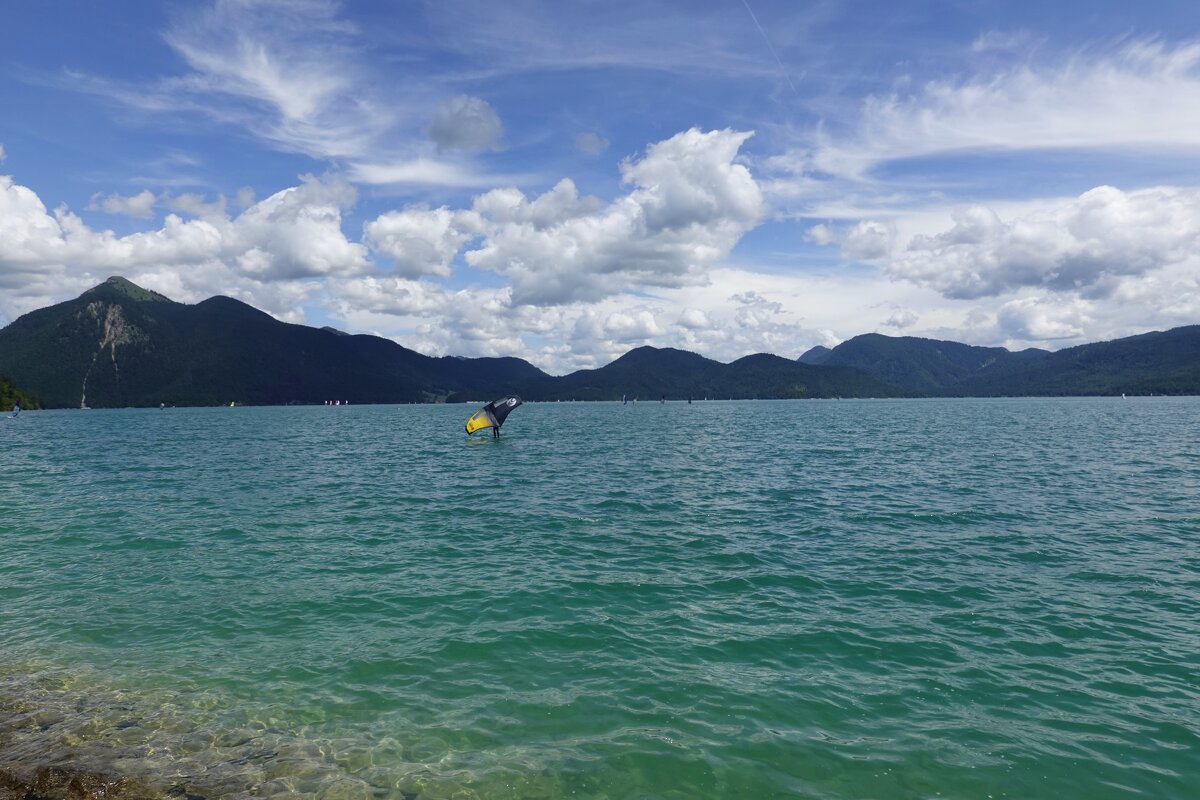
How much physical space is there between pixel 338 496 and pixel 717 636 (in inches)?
1380

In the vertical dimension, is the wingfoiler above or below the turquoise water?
above

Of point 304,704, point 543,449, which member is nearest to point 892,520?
point 304,704

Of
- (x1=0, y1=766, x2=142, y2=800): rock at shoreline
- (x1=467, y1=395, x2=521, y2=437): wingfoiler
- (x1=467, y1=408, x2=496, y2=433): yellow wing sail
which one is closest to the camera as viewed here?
(x1=0, y1=766, x2=142, y2=800): rock at shoreline

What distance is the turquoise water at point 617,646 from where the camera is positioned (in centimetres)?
1198

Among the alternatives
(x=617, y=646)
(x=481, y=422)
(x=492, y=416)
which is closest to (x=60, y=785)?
(x=617, y=646)

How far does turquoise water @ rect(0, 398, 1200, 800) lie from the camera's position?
12.0m

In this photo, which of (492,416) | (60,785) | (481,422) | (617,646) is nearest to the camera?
(60,785)

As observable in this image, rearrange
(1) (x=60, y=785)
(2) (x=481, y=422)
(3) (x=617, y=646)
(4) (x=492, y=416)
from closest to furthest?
(1) (x=60, y=785) → (3) (x=617, y=646) → (4) (x=492, y=416) → (2) (x=481, y=422)

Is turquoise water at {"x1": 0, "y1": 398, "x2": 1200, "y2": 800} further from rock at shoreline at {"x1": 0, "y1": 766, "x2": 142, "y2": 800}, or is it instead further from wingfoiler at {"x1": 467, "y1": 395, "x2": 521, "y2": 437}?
wingfoiler at {"x1": 467, "y1": 395, "x2": 521, "y2": 437}

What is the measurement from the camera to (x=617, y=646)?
1788 cm

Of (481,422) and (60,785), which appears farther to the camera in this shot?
(481,422)

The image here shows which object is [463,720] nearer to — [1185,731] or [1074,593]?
[1185,731]

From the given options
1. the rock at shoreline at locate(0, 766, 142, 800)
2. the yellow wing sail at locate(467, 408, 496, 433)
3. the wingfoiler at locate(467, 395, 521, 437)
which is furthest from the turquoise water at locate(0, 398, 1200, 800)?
the yellow wing sail at locate(467, 408, 496, 433)

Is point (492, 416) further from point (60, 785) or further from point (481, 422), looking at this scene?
point (60, 785)
